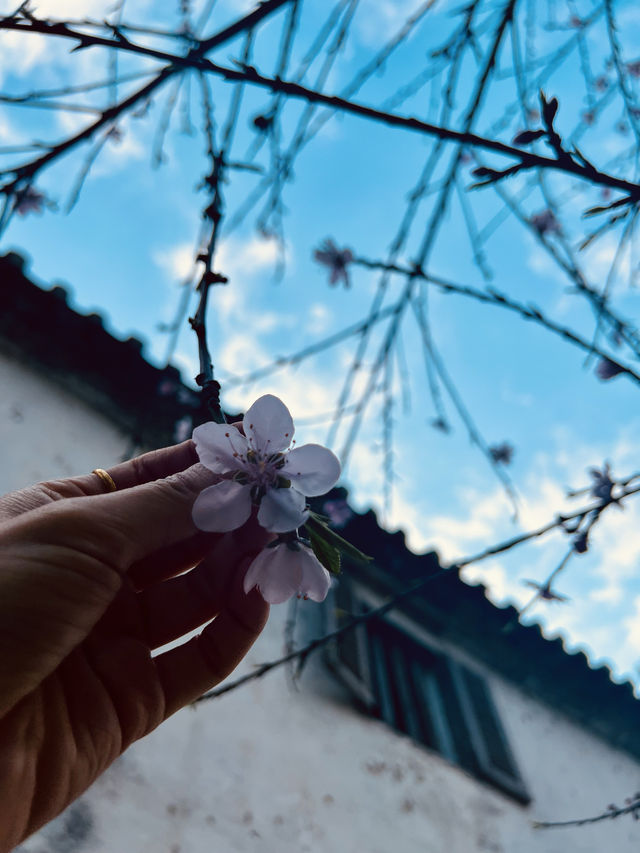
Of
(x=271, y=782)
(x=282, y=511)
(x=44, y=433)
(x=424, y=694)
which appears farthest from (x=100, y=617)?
(x=424, y=694)

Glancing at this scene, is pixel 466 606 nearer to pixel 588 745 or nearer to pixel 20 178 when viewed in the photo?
pixel 588 745

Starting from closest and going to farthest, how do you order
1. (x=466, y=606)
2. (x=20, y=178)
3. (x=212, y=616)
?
1. (x=212, y=616)
2. (x=20, y=178)
3. (x=466, y=606)

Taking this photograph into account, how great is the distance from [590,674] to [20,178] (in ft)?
15.6

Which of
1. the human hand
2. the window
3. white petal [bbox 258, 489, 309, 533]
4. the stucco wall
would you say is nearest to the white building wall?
the stucco wall

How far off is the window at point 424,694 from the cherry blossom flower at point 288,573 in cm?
237

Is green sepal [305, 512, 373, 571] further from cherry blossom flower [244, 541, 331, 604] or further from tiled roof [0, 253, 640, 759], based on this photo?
tiled roof [0, 253, 640, 759]

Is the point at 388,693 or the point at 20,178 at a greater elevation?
the point at 20,178

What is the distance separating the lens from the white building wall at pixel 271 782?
223 centimetres

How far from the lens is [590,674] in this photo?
4.44 meters

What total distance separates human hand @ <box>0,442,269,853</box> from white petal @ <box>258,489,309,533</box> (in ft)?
0.51

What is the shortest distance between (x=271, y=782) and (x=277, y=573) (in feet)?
7.21

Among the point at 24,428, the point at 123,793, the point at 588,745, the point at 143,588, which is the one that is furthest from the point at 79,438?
the point at 588,745

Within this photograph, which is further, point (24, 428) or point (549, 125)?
point (24, 428)

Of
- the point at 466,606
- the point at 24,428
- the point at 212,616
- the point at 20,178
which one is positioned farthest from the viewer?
the point at 466,606
